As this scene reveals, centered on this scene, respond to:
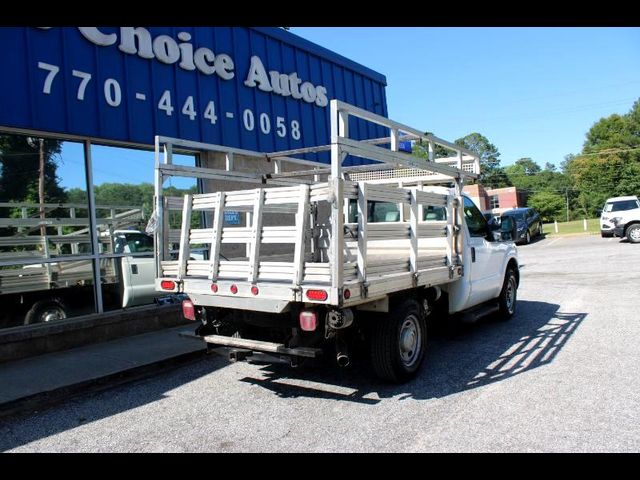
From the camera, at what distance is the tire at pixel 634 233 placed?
65.0 ft

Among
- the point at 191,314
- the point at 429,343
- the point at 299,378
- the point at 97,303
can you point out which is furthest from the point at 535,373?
the point at 97,303

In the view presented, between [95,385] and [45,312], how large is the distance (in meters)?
2.14

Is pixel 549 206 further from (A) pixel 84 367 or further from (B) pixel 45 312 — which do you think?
(A) pixel 84 367

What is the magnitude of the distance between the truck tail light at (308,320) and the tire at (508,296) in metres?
4.31

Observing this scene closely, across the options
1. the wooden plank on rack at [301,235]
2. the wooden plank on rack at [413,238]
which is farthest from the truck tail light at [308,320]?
the wooden plank on rack at [413,238]

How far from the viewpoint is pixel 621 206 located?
2097cm

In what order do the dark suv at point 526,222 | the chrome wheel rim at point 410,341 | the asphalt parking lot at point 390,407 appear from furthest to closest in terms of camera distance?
the dark suv at point 526,222, the chrome wheel rim at point 410,341, the asphalt parking lot at point 390,407

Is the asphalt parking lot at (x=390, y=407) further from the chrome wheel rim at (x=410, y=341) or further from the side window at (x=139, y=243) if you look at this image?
the side window at (x=139, y=243)

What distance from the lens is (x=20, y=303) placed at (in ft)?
21.5

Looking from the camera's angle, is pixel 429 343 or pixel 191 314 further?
pixel 429 343

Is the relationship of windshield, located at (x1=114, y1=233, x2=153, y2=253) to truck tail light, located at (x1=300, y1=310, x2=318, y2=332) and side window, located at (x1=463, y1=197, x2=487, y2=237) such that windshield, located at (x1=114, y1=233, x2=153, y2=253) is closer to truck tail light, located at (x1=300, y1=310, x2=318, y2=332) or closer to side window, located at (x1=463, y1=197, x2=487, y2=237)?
truck tail light, located at (x1=300, y1=310, x2=318, y2=332)

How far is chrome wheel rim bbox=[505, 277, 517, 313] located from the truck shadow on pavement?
0.42 m

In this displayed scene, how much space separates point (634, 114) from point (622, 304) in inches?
2755
